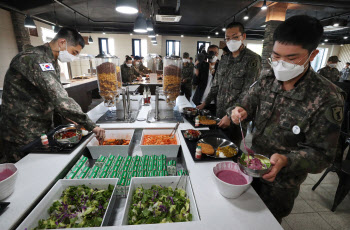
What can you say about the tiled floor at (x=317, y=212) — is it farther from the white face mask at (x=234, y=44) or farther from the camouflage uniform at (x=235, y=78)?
the white face mask at (x=234, y=44)

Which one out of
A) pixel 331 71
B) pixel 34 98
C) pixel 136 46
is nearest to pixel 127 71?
pixel 34 98

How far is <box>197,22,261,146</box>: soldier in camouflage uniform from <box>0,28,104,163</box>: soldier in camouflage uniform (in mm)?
1647

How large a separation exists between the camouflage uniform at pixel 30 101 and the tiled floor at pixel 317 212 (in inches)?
97.3

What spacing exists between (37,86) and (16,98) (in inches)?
11.7

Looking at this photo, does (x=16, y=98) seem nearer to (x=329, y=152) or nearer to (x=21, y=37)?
(x=329, y=152)

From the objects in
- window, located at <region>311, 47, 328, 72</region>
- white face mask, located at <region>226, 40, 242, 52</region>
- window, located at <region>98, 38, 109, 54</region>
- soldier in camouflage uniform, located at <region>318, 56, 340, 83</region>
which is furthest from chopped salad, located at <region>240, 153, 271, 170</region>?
window, located at <region>311, 47, 328, 72</region>

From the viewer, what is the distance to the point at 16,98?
1.55 metres

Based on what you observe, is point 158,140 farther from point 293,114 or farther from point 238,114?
point 293,114

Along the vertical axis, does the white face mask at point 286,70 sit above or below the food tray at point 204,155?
above

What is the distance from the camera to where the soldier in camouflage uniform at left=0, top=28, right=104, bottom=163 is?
1.41 meters

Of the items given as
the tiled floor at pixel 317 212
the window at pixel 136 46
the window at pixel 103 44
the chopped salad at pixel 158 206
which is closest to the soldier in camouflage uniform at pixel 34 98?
the chopped salad at pixel 158 206

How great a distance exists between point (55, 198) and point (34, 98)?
105 centimetres

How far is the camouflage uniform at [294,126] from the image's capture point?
37.1 inches

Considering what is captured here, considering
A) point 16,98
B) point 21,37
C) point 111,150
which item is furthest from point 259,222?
point 21,37
